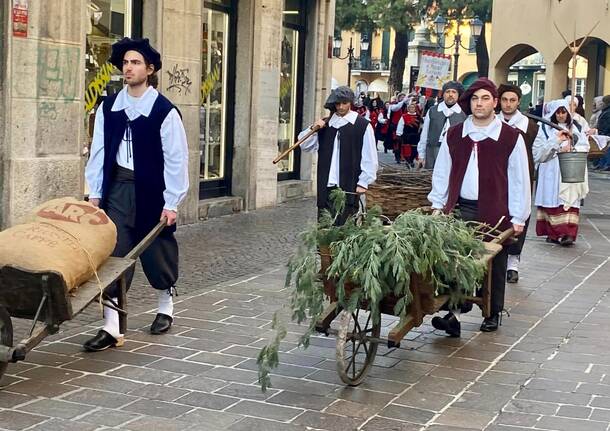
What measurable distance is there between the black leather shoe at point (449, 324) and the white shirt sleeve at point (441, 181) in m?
0.76

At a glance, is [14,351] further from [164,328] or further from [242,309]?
[242,309]

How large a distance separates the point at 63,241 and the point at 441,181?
9.63ft

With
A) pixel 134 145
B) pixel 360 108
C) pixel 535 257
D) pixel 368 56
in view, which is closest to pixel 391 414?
pixel 134 145

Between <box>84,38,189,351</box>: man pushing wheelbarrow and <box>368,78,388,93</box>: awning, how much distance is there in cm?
6381

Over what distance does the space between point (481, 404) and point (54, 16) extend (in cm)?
653

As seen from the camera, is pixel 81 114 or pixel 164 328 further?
pixel 81 114

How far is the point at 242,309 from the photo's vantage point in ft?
26.4

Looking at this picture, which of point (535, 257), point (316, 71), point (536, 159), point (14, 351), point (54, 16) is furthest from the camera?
point (316, 71)

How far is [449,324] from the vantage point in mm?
7363

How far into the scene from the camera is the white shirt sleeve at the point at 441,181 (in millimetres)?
7578

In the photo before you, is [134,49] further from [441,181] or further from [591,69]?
[591,69]

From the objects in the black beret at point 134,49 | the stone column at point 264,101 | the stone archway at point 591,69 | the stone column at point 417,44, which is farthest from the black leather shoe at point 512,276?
the stone column at point 417,44

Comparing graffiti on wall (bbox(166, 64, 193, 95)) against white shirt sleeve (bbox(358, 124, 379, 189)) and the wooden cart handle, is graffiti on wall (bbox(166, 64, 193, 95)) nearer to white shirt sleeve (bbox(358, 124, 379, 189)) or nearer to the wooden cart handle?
white shirt sleeve (bbox(358, 124, 379, 189))

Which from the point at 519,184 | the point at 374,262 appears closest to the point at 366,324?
the point at 374,262
